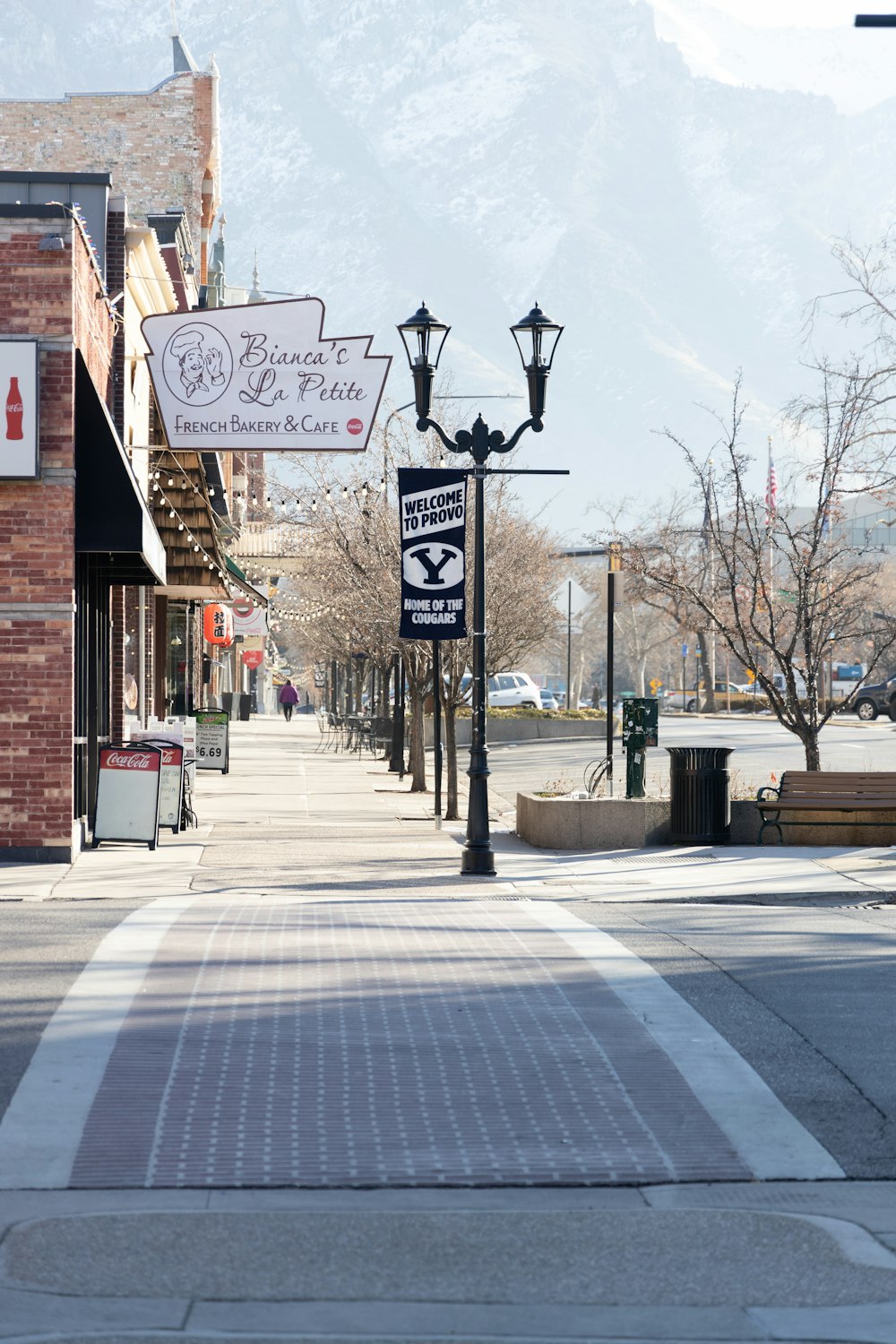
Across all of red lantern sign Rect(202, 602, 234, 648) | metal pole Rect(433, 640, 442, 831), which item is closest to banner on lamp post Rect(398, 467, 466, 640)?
metal pole Rect(433, 640, 442, 831)

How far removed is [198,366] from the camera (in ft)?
57.6

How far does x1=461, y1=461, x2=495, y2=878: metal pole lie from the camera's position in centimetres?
1527

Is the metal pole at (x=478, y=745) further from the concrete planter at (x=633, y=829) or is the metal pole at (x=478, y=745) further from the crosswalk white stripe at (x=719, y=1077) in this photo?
the crosswalk white stripe at (x=719, y=1077)

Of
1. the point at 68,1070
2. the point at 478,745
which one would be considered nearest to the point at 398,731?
the point at 478,745

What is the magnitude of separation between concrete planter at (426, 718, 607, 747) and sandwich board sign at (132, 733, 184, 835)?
23.7m

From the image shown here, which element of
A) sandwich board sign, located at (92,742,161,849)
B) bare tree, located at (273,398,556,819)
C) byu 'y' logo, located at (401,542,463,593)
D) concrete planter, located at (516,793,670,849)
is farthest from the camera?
bare tree, located at (273,398,556,819)

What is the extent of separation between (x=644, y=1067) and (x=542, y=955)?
2.49 meters

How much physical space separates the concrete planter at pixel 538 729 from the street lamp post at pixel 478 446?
2630 centimetres

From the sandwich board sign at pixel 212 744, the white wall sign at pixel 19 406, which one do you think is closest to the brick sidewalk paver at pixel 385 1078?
the white wall sign at pixel 19 406

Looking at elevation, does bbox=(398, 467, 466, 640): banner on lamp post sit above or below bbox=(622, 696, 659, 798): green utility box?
above

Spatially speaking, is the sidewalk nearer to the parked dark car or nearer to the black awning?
the black awning

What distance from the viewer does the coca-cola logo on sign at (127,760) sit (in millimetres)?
16984

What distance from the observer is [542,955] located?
9836 millimetres

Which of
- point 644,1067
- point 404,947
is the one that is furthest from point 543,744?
point 644,1067
